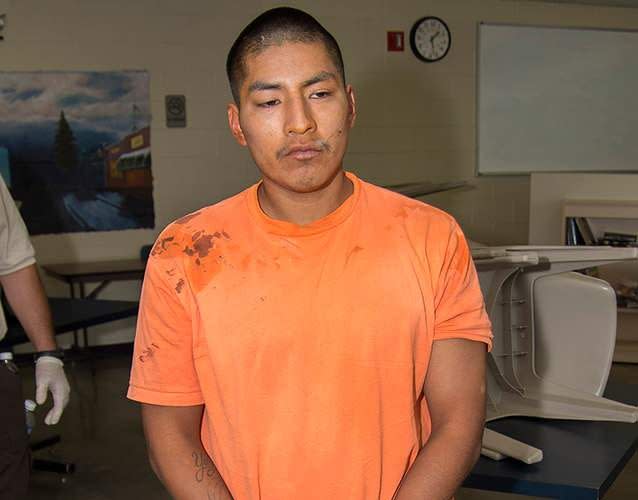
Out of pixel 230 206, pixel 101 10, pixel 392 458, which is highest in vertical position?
pixel 101 10

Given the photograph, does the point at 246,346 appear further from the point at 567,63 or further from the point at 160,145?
the point at 567,63

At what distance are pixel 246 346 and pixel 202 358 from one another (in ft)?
0.25

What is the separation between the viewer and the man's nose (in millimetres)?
1130

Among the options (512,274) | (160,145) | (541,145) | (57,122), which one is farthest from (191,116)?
(512,274)

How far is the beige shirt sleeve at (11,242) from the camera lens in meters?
2.08

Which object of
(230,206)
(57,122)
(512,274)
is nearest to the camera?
(230,206)

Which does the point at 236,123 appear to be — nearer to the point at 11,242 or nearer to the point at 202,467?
the point at 202,467

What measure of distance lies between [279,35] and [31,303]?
1322mm

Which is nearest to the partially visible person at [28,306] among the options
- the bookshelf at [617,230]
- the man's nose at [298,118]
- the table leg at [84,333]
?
the man's nose at [298,118]

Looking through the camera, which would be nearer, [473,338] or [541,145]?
[473,338]

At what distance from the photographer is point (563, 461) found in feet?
5.39

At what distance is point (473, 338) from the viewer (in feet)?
3.81

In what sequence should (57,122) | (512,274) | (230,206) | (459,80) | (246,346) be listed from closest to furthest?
(246,346)
(230,206)
(512,274)
(57,122)
(459,80)

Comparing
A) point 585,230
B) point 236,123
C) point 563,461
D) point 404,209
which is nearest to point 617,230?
point 585,230
